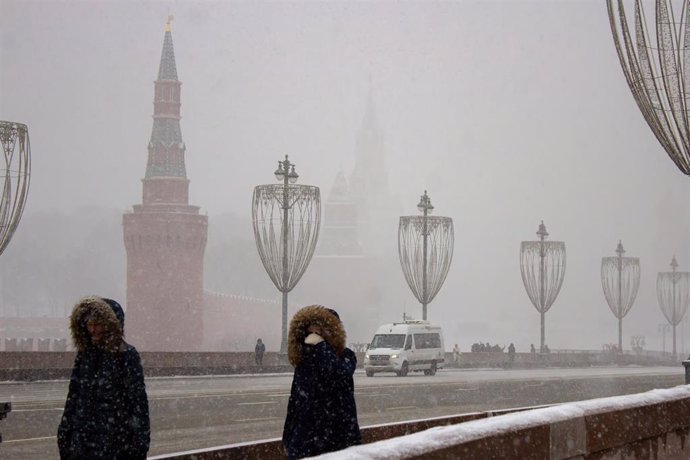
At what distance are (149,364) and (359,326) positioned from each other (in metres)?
130

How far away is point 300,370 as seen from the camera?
6418mm

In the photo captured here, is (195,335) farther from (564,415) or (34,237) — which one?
(564,415)

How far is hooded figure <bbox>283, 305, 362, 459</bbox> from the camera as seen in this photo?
630 centimetres

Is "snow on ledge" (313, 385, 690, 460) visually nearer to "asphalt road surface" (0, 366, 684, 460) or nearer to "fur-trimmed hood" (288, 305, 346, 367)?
"fur-trimmed hood" (288, 305, 346, 367)

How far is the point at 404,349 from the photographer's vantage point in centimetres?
4094

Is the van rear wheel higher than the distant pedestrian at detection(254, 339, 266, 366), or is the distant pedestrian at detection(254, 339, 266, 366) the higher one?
the distant pedestrian at detection(254, 339, 266, 366)

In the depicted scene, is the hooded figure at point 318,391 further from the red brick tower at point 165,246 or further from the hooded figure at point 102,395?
the red brick tower at point 165,246

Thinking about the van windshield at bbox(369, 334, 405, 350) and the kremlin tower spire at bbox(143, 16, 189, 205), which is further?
the kremlin tower spire at bbox(143, 16, 189, 205)

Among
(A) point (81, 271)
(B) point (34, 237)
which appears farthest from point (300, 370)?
(B) point (34, 237)

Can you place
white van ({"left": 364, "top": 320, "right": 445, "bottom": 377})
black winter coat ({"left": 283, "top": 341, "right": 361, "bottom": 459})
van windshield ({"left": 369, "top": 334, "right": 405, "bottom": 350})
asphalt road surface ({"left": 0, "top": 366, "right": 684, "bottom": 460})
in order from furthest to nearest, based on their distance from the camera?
van windshield ({"left": 369, "top": 334, "right": 405, "bottom": 350}) → white van ({"left": 364, "top": 320, "right": 445, "bottom": 377}) → asphalt road surface ({"left": 0, "top": 366, "right": 684, "bottom": 460}) → black winter coat ({"left": 283, "top": 341, "right": 361, "bottom": 459})

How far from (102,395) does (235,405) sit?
15.4m

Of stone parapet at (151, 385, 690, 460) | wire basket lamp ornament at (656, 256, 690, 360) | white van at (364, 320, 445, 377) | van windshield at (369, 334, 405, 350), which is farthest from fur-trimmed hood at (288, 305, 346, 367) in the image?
wire basket lamp ornament at (656, 256, 690, 360)

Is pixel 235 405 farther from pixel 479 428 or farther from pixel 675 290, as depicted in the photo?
pixel 675 290

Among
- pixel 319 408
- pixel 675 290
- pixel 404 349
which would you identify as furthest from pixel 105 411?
pixel 675 290
